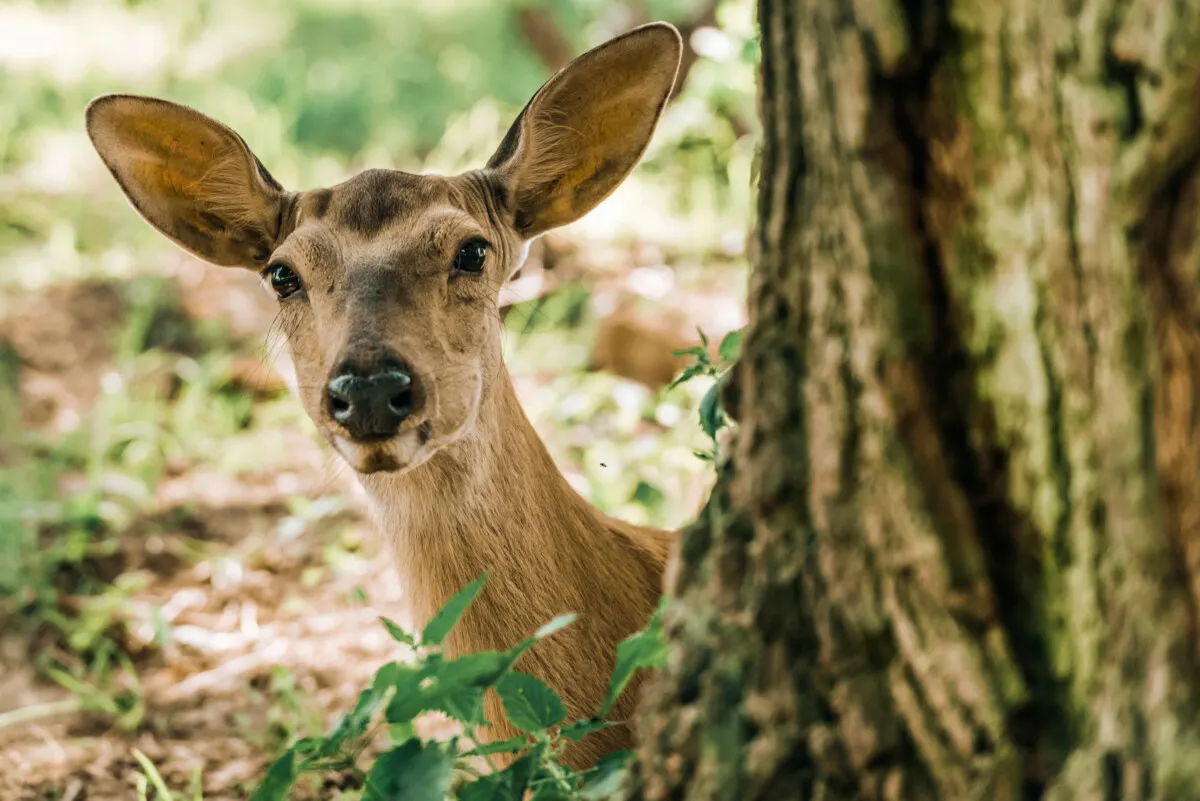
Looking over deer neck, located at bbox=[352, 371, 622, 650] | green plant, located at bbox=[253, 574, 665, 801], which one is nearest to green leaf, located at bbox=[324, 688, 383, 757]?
green plant, located at bbox=[253, 574, 665, 801]

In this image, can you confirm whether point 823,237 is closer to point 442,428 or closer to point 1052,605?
point 1052,605

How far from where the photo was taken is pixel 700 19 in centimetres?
742

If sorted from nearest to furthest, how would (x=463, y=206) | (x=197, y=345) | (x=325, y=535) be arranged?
1. (x=463, y=206)
2. (x=325, y=535)
3. (x=197, y=345)

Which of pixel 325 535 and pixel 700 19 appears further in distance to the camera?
pixel 700 19

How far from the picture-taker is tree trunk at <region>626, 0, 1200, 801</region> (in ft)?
4.51

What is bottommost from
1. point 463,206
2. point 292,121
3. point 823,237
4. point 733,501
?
point 733,501

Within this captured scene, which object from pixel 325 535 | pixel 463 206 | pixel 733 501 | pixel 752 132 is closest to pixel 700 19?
pixel 752 132

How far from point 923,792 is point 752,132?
5.23m

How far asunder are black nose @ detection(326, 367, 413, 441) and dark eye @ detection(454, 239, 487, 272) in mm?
529

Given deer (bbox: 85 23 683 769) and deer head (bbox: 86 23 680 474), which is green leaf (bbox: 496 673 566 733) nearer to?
deer (bbox: 85 23 683 769)

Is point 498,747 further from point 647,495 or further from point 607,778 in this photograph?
point 647,495

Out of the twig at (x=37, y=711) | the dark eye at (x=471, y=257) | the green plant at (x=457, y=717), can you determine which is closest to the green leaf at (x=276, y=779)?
the green plant at (x=457, y=717)

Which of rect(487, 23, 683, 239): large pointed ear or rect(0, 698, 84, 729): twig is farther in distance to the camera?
rect(0, 698, 84, 729): twig

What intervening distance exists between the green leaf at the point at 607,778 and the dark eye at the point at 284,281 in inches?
60.1
